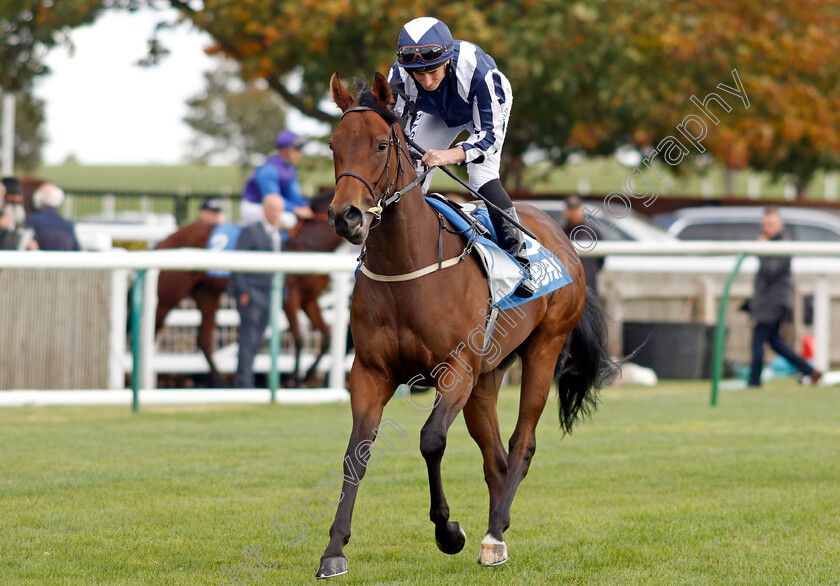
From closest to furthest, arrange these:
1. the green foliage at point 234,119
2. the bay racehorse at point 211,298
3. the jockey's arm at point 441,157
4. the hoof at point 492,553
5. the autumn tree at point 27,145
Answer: the hoof at point 492,553 → the jockey's arm at point 441,157 → the bay racehorse at point 211,298 → the autumn tree at point 27,145 → the green foliage at point 234,119

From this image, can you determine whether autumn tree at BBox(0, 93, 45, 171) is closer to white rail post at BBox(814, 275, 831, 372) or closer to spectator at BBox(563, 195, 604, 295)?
spectator at BBox(563, 195, 604, 295)

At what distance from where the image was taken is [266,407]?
9.67 m

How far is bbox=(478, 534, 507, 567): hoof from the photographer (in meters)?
4.60

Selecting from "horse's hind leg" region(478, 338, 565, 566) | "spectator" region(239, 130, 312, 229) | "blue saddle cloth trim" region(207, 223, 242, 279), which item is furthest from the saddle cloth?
"spectator" region(239, 130, 312, 229)

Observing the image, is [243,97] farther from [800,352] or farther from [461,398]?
[461,398]

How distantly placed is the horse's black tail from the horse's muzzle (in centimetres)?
219

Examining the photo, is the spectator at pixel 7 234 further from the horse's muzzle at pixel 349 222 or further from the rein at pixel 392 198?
the horse's muzzle at pixel 349 222

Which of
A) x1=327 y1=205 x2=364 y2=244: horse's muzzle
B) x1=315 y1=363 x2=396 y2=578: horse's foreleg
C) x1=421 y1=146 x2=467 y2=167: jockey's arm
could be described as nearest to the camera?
x1=327 y1=205 x2=364 y2=244: horse's muzzle

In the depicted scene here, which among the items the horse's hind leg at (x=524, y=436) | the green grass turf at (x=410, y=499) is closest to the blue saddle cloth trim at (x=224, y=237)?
the green grass turf at (x=410, y=499)

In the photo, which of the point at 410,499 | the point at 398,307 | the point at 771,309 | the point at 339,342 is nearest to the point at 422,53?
the point at 398,307

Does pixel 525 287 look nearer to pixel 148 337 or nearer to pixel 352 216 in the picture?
pixel 352 216

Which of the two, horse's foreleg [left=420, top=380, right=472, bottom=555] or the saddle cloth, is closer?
horse's foreleg [left=420, top=380, right=472, bottom=555]

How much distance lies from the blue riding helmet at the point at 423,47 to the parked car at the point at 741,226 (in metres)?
12.9

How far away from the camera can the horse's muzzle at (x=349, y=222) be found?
163 inches
